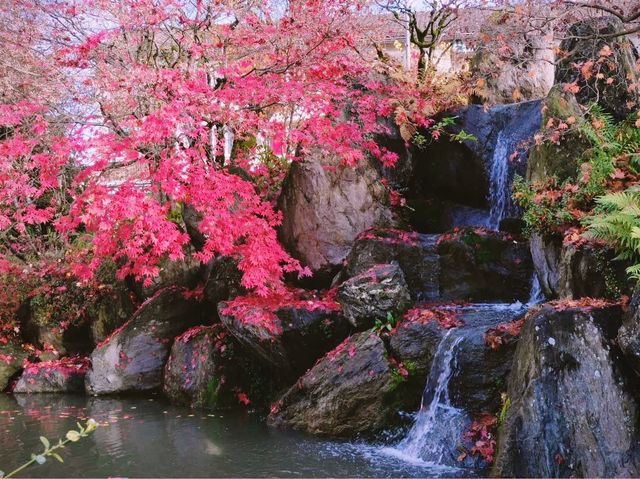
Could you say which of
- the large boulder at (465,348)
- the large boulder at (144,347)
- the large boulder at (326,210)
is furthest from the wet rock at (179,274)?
the large boulder at (465,348)

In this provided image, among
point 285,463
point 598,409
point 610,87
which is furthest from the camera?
point 610,87

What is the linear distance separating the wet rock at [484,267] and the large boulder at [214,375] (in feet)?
12.2

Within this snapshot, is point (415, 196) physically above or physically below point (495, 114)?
below

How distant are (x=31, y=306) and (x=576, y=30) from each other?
13054mm

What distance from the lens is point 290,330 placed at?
8.87 meters

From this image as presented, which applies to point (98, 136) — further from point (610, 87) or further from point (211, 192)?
point (610, 87)

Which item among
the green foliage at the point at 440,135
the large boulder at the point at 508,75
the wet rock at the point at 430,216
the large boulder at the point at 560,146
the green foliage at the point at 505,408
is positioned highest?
the large boulder at the point at 508,75

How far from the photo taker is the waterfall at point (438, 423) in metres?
6.72

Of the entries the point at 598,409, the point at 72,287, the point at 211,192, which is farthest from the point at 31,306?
the point at 598,409

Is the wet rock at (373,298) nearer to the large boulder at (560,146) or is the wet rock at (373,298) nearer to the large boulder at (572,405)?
the large boulder at (560,146)

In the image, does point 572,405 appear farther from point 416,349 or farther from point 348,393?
point 348,393

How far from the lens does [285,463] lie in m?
6.65

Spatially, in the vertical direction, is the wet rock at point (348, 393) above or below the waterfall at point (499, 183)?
below

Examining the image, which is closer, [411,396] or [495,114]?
[411,396]
